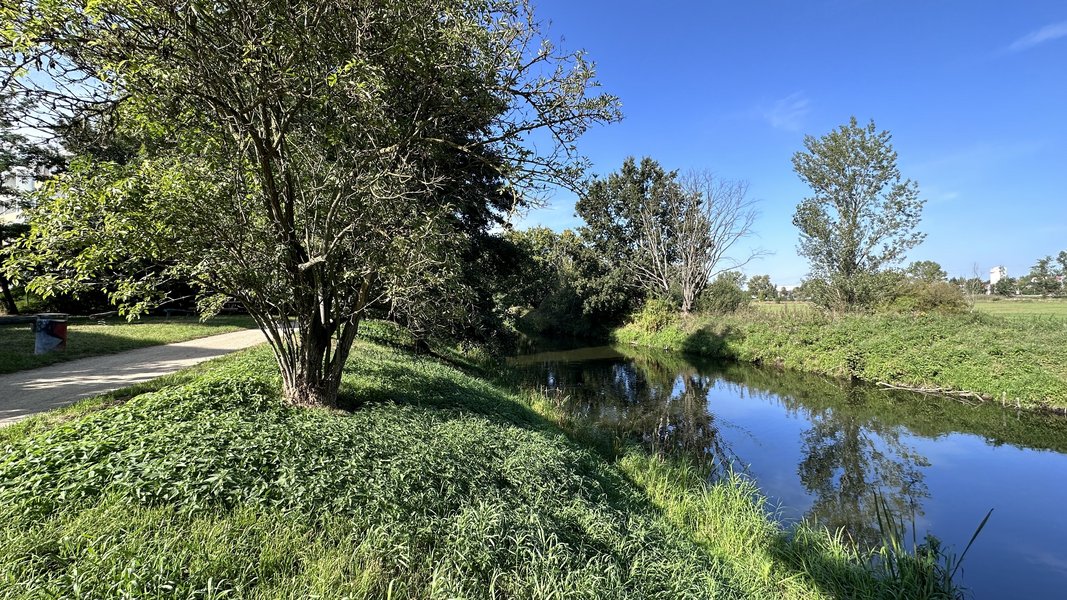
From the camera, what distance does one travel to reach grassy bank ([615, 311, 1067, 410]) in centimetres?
1404

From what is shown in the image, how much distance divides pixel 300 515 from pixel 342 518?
0.31 m

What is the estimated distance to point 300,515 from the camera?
138 inches

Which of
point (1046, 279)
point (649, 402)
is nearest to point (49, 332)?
point (649, 402)

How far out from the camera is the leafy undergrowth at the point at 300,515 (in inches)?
110

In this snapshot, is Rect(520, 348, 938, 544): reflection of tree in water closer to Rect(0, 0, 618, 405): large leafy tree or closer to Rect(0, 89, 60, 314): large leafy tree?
Rect(0, 0, 618, 405): large leafy tree

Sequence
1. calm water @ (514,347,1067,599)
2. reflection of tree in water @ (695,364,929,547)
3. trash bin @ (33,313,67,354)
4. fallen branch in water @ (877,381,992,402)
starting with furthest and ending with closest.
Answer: fallen branch in water @ (877,381,992,402) → trash bin @ (33,313,67,354) → reflection of tree in water @ (695,364,929,547) → calm water @ (514,347,1067,599)

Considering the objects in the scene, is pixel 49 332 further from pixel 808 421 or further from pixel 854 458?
pixel 808 421

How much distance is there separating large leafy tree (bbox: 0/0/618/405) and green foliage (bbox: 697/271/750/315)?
27.6 meters

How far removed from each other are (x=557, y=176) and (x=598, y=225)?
30248 mm

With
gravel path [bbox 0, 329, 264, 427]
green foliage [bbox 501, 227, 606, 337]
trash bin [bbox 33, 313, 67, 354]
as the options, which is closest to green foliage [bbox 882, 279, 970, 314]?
green foliage [bbox 501, 227, 606, 337]

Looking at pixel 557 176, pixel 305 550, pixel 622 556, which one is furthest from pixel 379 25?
pixel 622 556

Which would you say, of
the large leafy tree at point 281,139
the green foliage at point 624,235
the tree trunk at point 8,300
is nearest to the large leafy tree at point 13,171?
the tree trunk at point 8,300

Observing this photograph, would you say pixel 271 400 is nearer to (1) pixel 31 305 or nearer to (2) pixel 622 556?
(2) pixel 622 556

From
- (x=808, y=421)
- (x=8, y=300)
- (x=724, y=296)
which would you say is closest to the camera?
(x=808, y=421)
